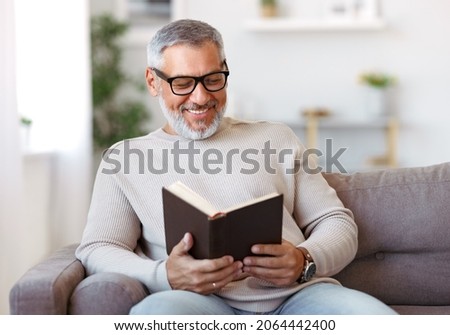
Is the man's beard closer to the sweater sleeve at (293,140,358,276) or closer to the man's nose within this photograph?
the man's nose

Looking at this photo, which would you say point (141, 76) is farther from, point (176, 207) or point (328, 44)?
point (176, 207)

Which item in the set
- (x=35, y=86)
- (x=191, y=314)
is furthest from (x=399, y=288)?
(x=35, y=86)

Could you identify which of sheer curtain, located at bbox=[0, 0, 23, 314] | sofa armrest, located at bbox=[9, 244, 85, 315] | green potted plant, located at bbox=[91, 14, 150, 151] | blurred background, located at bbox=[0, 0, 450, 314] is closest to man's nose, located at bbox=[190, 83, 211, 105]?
sofa armrest, located at bbox=[9, 244, 85, 315]

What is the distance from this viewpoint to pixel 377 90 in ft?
18.2

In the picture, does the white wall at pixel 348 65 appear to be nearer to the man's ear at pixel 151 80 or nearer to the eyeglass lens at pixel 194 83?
the man's ear at pixel 151 80

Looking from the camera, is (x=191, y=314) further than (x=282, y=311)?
No

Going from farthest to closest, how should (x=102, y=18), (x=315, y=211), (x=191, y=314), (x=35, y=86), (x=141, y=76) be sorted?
(x=141, y=76), (x=102, y=18), (x=35, y=86), (x=315, y=211), (x=191, y=314)

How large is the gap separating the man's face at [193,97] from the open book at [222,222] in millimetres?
321

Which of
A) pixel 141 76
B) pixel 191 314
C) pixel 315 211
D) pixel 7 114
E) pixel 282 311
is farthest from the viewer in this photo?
pixel 141 76

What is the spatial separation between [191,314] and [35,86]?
3.07m

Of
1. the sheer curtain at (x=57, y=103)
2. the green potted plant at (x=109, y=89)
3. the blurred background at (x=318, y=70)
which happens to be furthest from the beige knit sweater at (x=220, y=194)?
the green potted plant at (x=109, y=89)

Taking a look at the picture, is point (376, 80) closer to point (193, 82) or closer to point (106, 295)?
point (193, 82)

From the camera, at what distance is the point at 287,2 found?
5762 mm

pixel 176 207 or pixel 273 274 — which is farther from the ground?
pixel 176 207
